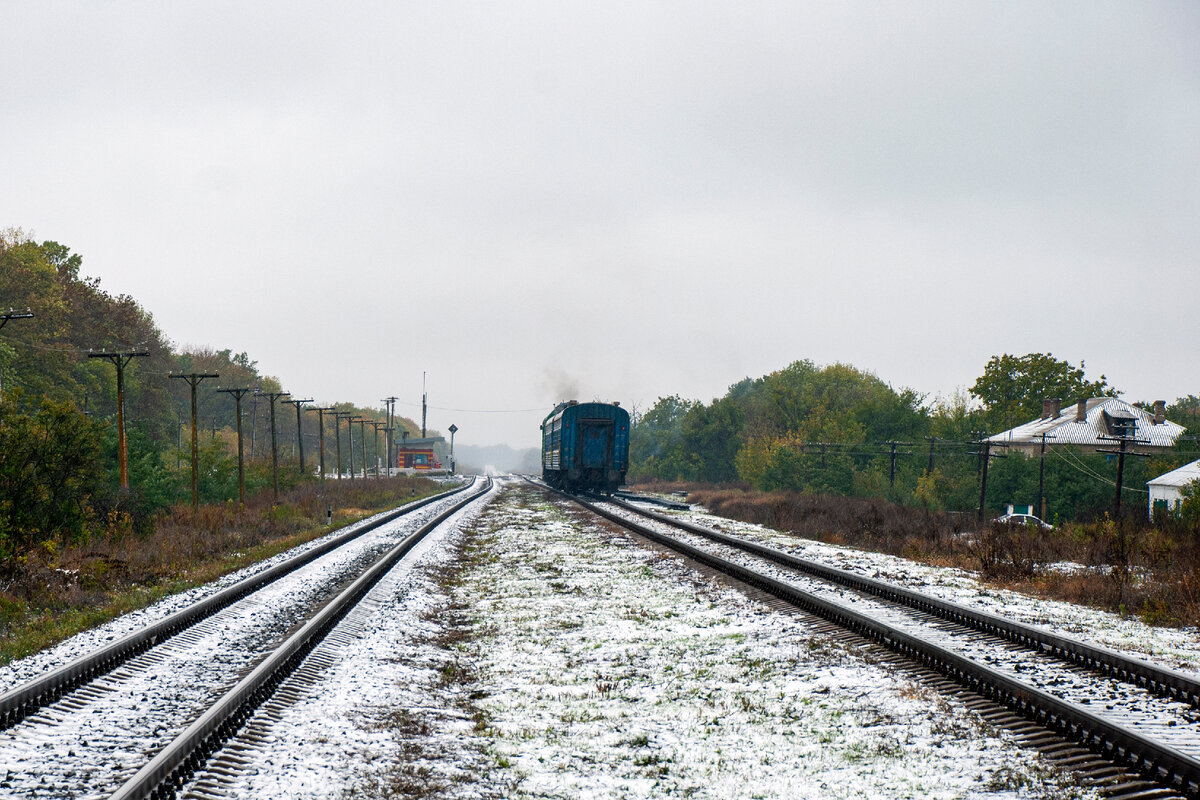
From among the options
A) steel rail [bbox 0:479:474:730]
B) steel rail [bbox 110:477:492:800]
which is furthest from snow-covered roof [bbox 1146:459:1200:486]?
steel rail [bbox 110:477:492:800]

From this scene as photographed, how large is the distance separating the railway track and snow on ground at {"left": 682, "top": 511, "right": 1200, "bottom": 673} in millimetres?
7550

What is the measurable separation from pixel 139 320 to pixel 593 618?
81251 millimetres

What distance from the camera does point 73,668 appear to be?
776cm

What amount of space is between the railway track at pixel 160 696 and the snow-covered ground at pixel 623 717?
0.46 m

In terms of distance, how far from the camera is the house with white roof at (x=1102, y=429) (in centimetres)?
6400

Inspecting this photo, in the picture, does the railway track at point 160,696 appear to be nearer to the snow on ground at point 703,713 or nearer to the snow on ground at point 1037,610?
the snow on ground at point 703,713

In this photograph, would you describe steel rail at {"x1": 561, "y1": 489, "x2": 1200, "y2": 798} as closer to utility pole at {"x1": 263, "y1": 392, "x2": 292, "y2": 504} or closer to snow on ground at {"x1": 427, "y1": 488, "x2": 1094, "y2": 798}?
snow on ground at {"x1": 427, "y1": 488, "x2": 1094, "y2": 798}

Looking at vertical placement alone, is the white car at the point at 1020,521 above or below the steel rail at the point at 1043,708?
below

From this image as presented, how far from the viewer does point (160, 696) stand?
746cm

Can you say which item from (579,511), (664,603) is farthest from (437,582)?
(579,511)

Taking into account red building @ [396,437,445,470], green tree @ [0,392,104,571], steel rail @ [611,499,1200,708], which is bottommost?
red building @ [396,437,445,470]

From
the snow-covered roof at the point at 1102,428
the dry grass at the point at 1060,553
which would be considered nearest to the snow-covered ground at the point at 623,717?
the dry grass at the point at 1060,553

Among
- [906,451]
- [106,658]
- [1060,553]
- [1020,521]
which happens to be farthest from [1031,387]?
[106,658]

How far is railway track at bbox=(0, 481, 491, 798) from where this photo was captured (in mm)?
5500
